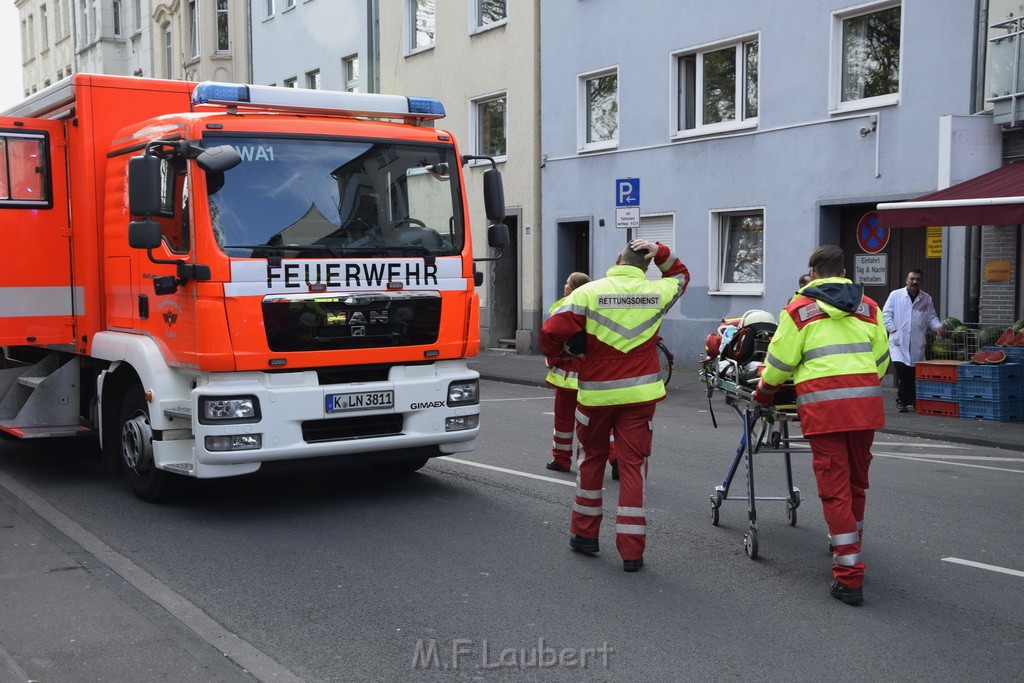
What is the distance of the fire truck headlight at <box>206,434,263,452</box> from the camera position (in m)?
7.09

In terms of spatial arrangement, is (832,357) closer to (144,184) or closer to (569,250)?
(144,184)

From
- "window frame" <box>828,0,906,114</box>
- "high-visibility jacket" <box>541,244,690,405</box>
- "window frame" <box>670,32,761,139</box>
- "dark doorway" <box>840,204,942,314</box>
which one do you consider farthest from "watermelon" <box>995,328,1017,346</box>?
"high-visibility jacket" <box>541,244,690,405</box>

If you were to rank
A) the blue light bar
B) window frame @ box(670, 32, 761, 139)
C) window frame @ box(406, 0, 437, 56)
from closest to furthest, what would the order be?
the blue light bar, window frame @ box(670, 32, 761, 139), window frame @ box(406, 0, 437, 56)

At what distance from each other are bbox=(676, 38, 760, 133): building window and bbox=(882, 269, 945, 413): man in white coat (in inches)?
208

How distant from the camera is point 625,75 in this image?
20.7 meters

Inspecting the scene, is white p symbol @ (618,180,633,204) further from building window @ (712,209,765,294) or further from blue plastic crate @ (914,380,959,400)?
blue plastic crate @ (914,380,959,400)

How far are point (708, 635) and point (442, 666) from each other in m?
1.24

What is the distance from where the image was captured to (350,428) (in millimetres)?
7543

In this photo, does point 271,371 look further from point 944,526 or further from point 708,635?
point 944,526

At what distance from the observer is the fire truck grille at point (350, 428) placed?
7.40 meters

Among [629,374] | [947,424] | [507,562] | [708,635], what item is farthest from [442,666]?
[947,424]

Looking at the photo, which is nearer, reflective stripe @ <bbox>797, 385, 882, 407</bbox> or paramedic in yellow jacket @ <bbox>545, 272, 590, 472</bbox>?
reflective stripe @ <bbox>797, 385, 882, 407</bbox>

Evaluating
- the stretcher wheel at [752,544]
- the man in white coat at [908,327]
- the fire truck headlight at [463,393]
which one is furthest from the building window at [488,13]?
the stretcher wheel at [752,544]

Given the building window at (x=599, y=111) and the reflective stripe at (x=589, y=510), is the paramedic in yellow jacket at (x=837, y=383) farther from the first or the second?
the building window at (x=599, y=111)
